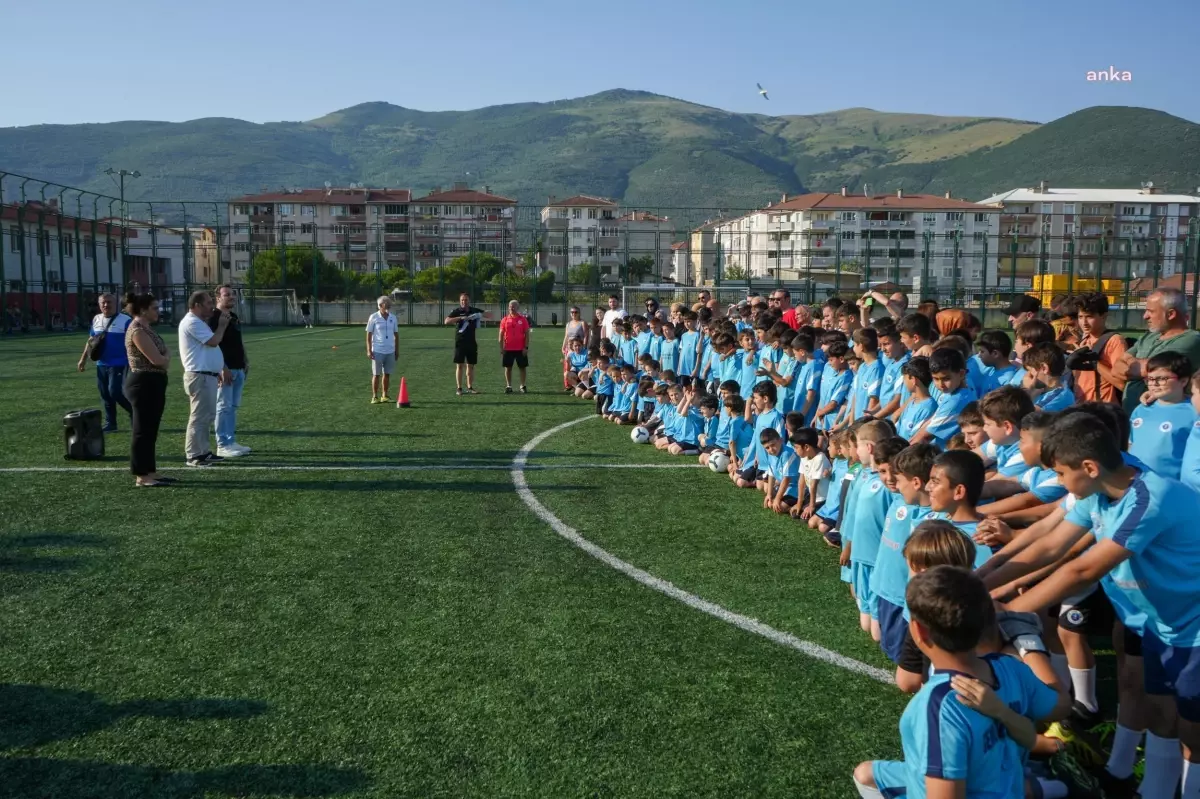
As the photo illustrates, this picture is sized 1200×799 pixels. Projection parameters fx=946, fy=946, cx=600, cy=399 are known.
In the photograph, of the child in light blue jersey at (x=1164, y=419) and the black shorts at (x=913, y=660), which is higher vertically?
the child in light blue jersey at (x=1164, y=419)

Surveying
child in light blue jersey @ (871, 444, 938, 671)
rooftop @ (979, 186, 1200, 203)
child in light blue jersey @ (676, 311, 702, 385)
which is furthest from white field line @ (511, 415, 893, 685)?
rooftop @ (979, 186, 1200, 203)

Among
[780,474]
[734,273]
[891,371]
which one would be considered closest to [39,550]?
[780,474]

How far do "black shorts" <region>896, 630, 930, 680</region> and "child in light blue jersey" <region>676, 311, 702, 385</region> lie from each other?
8.81 m

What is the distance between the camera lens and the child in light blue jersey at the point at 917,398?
704 centimetres

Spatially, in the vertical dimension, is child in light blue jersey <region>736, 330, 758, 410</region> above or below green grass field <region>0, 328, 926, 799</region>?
above

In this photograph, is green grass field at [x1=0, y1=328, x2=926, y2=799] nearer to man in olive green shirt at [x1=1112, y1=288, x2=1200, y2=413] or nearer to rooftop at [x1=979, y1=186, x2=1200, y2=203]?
man in olive green shirt at [x1=1112, y1=288, x2=1200, y2=413]

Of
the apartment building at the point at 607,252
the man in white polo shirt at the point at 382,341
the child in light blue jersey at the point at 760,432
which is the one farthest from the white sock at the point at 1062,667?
the apartment building at the point at 607,252

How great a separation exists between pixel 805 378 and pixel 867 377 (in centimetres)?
128

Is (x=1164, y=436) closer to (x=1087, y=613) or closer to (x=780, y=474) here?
(x=1087, y=613)

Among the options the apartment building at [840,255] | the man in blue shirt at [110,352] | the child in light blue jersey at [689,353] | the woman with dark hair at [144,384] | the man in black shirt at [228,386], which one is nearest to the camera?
the woman with dark hair at [144,384]

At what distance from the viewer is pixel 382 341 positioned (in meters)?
15.2

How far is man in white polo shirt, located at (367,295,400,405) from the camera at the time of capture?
49.5 feet

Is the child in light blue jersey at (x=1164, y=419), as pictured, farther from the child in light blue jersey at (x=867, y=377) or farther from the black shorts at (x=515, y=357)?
the black shorts at (x=515, y=357)

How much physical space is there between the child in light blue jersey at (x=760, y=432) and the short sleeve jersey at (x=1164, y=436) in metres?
3.91
